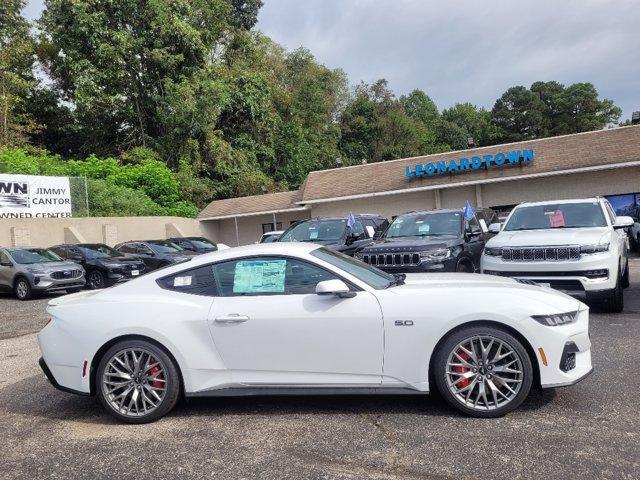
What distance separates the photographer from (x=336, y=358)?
14.0 feet

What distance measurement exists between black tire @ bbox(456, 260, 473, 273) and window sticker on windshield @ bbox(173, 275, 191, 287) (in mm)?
6213

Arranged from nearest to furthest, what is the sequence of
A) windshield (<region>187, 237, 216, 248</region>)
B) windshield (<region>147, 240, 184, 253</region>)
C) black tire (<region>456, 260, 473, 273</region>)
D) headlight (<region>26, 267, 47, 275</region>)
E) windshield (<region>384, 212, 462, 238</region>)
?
Answer: black tire (<region>456, 260, 473, 273</region>), windshield (<region>384, 212, 462, 238</region>), headlight (<region>26, 267, 47, 275</region>), windshield (<region>147, 240, 184, 253</region>), windshield (<region>187, 237, 216, 248</region>)

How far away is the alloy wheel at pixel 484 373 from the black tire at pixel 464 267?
18.7ft

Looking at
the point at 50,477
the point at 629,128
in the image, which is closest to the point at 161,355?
the point at 50,477

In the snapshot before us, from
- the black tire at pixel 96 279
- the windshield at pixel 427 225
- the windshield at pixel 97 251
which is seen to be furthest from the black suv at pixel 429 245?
the windshield at pixel 97 251

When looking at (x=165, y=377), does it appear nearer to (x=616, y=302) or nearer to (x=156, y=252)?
(x=616, y=302)

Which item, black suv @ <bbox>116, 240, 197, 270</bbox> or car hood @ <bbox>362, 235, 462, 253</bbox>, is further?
black suv @ <bbox>116, 240, 197, 270</bbox>

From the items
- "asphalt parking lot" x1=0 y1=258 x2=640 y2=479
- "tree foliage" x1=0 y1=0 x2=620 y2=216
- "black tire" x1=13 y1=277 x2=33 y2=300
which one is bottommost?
"asphalt parking lot" x1=0 y1=258 x2=640 y2=479

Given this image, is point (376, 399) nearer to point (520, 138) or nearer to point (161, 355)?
point (161, 355)

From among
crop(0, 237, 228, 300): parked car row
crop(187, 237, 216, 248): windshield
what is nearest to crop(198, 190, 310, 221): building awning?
crop(187, 237, 216, 248): windshield

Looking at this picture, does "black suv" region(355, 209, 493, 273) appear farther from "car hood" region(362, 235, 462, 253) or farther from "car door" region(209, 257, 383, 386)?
"car door" region(209, 257, 383, 386)

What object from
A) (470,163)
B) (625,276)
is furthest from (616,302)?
(470,163)

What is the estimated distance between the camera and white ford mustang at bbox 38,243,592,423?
13.7 feet

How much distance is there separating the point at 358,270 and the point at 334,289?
64 cm
